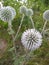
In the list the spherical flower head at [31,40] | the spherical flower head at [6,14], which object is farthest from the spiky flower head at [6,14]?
the spherical flower head at [31,40]

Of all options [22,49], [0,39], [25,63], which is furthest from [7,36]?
[25,63]

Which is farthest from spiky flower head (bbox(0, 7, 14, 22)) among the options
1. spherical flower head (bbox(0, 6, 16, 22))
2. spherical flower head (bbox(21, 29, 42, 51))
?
spherical flower head (bbox(21, 29, 42, 51))

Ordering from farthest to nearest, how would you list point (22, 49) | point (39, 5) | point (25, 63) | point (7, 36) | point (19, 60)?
point (39, 5)
point (7, 36)
point (22, 49)
point (25, 63)
point (19, 60)

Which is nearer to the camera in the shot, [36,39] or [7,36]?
[36,39]

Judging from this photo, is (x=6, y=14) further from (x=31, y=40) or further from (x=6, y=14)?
(x=31, y=40)

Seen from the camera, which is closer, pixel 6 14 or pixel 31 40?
pixel 31 40

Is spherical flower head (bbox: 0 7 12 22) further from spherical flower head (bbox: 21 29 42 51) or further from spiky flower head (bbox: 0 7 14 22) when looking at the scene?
spherical flower head (bbox: 21 29 42 51)

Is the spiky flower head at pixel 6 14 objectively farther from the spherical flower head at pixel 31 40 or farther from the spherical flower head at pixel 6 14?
the spherical flower head at pixel 31 40

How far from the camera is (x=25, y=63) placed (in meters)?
1.95

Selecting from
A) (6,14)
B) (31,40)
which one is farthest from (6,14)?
(31,40)

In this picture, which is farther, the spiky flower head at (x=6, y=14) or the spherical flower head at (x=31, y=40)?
the spiky flower head at (x=6, y=14)

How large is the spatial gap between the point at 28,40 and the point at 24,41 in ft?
0.12

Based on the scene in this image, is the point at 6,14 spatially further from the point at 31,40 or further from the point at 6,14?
the point at 31,40

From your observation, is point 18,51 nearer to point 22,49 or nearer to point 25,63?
point 22,49
